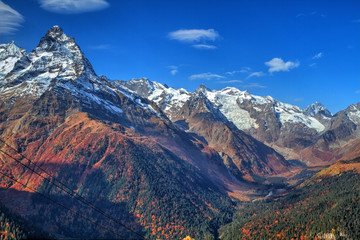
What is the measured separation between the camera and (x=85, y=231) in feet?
535

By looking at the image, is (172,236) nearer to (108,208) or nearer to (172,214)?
(172,214)

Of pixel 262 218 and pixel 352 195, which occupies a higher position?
pixel 352 195

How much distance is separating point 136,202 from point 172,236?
114ft

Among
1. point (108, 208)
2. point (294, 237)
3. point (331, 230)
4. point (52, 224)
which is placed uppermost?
point (331, 230)

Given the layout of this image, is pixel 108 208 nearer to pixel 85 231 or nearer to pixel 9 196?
pixel 85 231

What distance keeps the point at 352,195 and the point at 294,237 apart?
148ft

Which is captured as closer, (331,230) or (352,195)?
(331,230)

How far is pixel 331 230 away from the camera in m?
143

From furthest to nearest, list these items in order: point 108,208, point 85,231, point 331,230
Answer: point 108,208
point 85,231
point 331,230

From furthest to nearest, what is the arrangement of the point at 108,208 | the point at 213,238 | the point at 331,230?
the point at 108,208, the point at 213,238, the point at 331,230

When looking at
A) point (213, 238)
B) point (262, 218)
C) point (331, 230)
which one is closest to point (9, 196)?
point (213, 238)

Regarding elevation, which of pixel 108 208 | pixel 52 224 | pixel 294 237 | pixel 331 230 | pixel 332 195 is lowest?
pixel 52 224

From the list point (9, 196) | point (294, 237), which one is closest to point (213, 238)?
point (294, 237)

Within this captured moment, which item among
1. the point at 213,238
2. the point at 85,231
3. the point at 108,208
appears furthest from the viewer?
the point at 108,208
